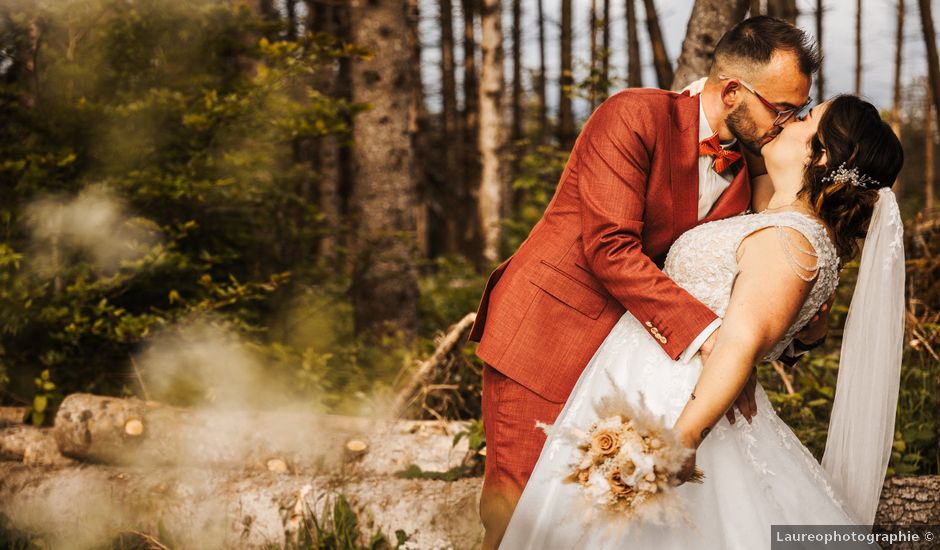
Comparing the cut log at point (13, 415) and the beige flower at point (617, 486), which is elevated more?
the beige flower at point (617, 486)

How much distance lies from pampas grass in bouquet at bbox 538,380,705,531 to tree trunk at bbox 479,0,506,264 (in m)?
10.4

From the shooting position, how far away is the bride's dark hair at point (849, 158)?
2387 mm

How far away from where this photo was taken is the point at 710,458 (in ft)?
7.44

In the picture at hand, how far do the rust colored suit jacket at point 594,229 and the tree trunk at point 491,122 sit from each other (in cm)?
965

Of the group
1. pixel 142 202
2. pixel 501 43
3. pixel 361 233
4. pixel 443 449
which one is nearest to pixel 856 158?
pixel 443 449

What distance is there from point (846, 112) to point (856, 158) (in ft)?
0.50

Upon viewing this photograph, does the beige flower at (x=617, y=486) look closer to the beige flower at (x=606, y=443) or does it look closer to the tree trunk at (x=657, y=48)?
the beige flower at (x=606, y=443)

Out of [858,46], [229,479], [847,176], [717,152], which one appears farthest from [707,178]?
[858,46]

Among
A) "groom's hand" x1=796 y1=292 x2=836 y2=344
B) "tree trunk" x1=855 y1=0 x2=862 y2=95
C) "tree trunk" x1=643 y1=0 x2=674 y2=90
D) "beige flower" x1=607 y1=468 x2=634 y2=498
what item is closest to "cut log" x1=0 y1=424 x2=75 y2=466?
"beige flower" x1=607 y1=468 x2=634 y2=498

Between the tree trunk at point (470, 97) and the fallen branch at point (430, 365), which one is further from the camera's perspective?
the tree trunk at point (470, 97)

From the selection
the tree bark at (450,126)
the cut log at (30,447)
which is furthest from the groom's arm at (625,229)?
the tree bark at (450,126)

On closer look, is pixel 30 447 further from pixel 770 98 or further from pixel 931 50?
pixel 931 50

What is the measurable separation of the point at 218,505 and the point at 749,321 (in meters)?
2.89

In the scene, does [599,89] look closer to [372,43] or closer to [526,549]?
[372,43]
